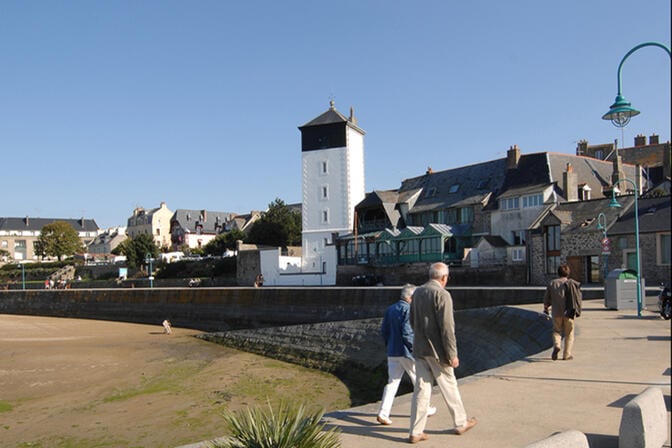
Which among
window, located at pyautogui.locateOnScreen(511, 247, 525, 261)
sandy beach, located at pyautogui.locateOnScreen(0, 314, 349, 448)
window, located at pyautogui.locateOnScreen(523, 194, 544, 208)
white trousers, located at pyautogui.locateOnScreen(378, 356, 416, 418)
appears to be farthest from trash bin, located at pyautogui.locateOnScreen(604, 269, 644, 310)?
window, located at pyautogui.locateOnScreen(523, 194, 544, 208)

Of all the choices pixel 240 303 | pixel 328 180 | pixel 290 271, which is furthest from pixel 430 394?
pixel 328 180

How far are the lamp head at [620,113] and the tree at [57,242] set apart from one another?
105350 mm

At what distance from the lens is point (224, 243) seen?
250 ft

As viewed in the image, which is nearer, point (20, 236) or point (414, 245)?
point (414, 245)

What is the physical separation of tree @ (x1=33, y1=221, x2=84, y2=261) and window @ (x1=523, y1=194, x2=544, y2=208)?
8738 centimetres

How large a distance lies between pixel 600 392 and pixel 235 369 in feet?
43.1

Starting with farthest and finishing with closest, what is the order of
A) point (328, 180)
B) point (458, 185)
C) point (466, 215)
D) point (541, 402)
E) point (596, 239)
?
point (328, 180)
point (458, 185)
point (466, 215)
point (596, 239)
point (541, 402)

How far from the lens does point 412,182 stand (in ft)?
171

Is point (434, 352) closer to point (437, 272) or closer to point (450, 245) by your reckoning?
point (437, 272)

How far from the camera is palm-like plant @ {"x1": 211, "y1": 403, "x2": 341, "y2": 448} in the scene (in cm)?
468

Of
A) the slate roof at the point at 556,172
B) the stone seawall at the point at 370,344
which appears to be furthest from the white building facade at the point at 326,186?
the stone seawall at the point at 370,344

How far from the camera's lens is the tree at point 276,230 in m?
68.9

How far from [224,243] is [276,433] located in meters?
72.7

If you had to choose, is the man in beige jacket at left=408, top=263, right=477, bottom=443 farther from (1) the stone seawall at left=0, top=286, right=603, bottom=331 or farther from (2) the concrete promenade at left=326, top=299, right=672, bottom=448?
(1) the stone seawall at left=0, top=286, right=603, bottom=331
